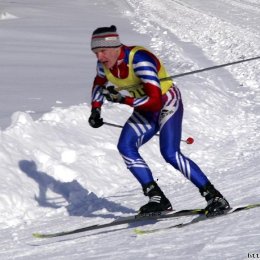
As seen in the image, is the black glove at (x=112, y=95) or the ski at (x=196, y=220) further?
the black glove at (x=112, y=95)

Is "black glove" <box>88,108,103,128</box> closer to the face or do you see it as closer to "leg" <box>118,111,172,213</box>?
"leg" <box>118,111,172,213</box>

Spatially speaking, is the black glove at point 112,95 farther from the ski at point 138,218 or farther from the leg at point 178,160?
the ski at point 138,218

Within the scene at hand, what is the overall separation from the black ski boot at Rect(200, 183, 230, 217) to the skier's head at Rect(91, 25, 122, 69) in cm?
141

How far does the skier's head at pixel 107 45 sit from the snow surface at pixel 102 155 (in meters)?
1.55

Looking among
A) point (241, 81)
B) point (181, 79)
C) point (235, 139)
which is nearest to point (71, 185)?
point (235, 139)

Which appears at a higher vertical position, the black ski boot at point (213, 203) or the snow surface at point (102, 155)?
the black ski boot at point (213, 203)

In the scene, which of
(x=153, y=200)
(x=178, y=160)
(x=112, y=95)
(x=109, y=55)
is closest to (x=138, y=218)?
(x=153, y=200)

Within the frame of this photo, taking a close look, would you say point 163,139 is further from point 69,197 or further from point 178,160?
point 69,197

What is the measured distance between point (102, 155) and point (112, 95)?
2.91 m

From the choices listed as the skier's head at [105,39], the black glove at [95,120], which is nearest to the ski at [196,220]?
the black glove at [95,120]

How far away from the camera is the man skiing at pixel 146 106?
679cm

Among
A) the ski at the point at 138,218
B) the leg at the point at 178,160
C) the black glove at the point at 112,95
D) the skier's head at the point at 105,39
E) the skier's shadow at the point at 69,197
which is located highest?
the skier's head at the point at 105,39

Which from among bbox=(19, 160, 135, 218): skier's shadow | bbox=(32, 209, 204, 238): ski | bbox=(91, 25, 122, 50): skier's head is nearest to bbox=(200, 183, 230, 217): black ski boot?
bbox=(32, 209, 204, 238): ski

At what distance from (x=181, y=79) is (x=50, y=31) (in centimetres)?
894
